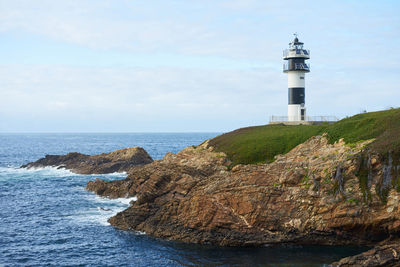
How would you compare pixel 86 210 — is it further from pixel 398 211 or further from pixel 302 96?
pixel 302 96

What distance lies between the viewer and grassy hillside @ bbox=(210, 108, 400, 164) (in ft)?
113

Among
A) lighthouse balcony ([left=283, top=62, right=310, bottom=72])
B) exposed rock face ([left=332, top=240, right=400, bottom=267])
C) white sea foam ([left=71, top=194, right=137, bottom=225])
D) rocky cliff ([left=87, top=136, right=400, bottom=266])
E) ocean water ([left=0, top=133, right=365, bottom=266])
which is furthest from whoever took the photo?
lighthouse balcony ([left=283, top=62, right=310, bottom=72])

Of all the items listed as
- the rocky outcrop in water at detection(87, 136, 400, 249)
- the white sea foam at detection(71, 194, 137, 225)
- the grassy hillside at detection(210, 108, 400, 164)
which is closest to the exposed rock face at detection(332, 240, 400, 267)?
the rocky outcrop in water at detection(87, 136, 400, 249)

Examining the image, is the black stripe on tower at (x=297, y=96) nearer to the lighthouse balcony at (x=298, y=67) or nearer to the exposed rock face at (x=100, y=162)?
the lighthouse balcony at (x=298, y=67)

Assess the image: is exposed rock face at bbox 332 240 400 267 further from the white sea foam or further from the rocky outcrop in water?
the white sea foam

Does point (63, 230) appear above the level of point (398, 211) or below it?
below

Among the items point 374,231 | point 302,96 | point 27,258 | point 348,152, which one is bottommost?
point 27,258

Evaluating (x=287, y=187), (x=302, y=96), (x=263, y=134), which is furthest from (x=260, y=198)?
(x=302, y=96)

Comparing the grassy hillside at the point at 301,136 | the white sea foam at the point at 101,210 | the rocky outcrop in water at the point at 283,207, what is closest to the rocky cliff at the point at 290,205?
the rocky outcrop in water at the point at 283,207

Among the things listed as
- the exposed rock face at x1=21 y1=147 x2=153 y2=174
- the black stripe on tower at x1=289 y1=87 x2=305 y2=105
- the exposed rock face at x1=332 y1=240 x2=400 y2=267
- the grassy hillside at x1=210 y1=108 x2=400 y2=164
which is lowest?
the exposed rock face at x1=332 y1=240 x2=400 y2=267

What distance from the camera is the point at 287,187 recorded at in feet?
105

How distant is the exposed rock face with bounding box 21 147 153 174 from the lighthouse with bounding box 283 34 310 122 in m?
32.5

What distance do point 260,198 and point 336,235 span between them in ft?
21.1

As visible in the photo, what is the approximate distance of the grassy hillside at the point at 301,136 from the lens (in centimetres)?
3453
